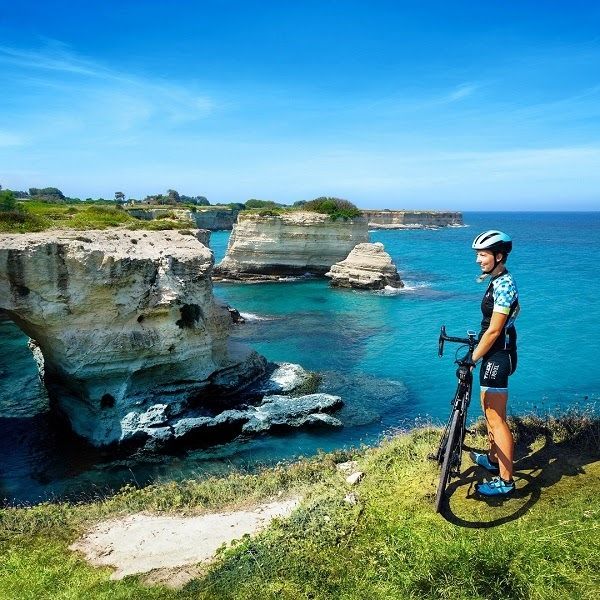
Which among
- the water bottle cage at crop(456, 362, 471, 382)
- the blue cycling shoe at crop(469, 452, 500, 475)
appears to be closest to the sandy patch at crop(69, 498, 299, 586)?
the blue cycling shoe at crop(469, 452, 500, 475)

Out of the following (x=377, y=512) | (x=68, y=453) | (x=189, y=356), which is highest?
(x=377, y=512)

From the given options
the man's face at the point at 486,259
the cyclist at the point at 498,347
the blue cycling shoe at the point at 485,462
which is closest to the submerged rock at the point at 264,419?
the blue cycling shoe at the point at 485,462

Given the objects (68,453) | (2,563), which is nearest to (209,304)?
(68,453)

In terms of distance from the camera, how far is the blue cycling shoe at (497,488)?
19.4 ft

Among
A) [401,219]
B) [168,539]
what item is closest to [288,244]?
[168,539]

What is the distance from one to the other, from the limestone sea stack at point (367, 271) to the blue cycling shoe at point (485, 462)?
3987 centimetres

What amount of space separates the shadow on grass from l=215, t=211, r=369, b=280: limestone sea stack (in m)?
45.7

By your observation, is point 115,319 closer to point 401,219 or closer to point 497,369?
point 497,369

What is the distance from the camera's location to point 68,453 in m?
15.8

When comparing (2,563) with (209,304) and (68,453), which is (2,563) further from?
(209,304)

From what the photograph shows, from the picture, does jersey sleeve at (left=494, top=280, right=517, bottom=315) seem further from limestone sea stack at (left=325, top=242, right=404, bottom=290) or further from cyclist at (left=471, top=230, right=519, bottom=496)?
limestone sea stack at (left=325, top=242, right=404, bottom=290)

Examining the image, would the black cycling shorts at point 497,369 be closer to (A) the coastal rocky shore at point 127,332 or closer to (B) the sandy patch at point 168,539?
(B) the sandy patch at point 168,539

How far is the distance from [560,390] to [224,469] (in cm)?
1469

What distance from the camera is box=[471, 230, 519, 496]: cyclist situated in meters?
5.63
